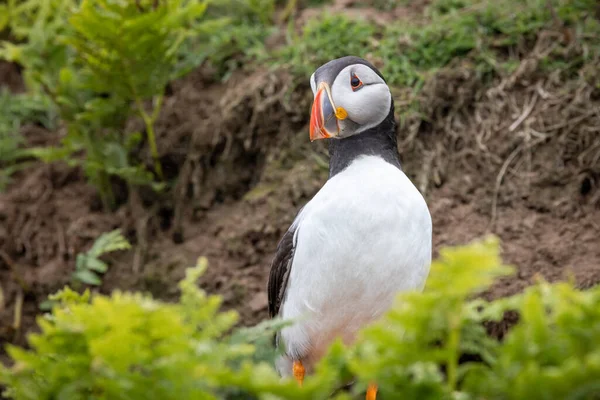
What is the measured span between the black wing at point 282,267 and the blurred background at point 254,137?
1.21 meters

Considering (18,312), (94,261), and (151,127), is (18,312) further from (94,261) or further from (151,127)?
(151,127)

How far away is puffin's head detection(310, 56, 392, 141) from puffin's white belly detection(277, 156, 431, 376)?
203mm

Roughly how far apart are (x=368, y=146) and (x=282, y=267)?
78cm

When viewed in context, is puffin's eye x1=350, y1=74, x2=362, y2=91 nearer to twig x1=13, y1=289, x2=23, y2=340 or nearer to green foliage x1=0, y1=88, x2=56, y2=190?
twig x1=13, y1=289, x2=23, y2=340

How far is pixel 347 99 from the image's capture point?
13.5ft

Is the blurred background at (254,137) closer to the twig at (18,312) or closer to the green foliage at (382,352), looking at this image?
the twig at (18,312)

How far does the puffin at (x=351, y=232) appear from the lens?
12.7 ft

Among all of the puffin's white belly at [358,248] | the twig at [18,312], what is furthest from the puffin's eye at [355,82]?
the twig at [18,312]

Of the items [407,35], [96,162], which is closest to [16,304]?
[96,162]

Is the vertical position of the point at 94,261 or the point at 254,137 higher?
the point at 254,137

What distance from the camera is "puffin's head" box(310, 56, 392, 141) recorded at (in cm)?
408

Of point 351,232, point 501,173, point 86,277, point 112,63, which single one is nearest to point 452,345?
point 351,232

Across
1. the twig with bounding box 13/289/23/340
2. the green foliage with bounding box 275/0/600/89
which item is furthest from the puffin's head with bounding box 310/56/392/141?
the twig with bounding box 13/289/23/340

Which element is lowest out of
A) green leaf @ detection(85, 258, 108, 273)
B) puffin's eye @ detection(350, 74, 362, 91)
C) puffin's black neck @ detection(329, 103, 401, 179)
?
green leaf @ detection(85, 258, 108, 273)
